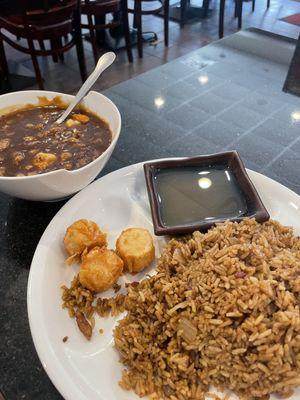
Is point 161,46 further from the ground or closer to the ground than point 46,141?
closer to the ground

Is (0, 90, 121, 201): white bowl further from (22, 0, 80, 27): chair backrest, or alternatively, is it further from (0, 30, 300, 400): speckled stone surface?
(22, 0, 80, 27): chair backrest

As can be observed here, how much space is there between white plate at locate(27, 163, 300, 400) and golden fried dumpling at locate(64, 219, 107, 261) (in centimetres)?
5

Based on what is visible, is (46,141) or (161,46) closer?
(46,141)

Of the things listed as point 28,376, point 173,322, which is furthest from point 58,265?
point 173,322

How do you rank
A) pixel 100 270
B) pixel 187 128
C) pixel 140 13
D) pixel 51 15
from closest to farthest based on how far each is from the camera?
pixel 100 270 → pixel 187 128 → pixel 51 15 → pixel 140 13

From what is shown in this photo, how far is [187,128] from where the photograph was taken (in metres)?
1.89

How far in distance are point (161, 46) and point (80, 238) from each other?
Result: 16.6 ft

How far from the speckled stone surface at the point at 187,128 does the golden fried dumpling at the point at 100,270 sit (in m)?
0.22

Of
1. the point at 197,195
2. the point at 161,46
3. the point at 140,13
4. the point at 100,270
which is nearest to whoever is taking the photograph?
the point at 100,270

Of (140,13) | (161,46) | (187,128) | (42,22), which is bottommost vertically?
(161,46)

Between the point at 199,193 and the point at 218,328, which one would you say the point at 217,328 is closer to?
the point at 218,328

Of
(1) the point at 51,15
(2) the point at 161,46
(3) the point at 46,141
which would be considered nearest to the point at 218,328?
(3) the point at 46,141

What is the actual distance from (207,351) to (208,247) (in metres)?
0.30

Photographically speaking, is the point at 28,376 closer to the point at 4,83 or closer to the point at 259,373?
the point at 259,373
